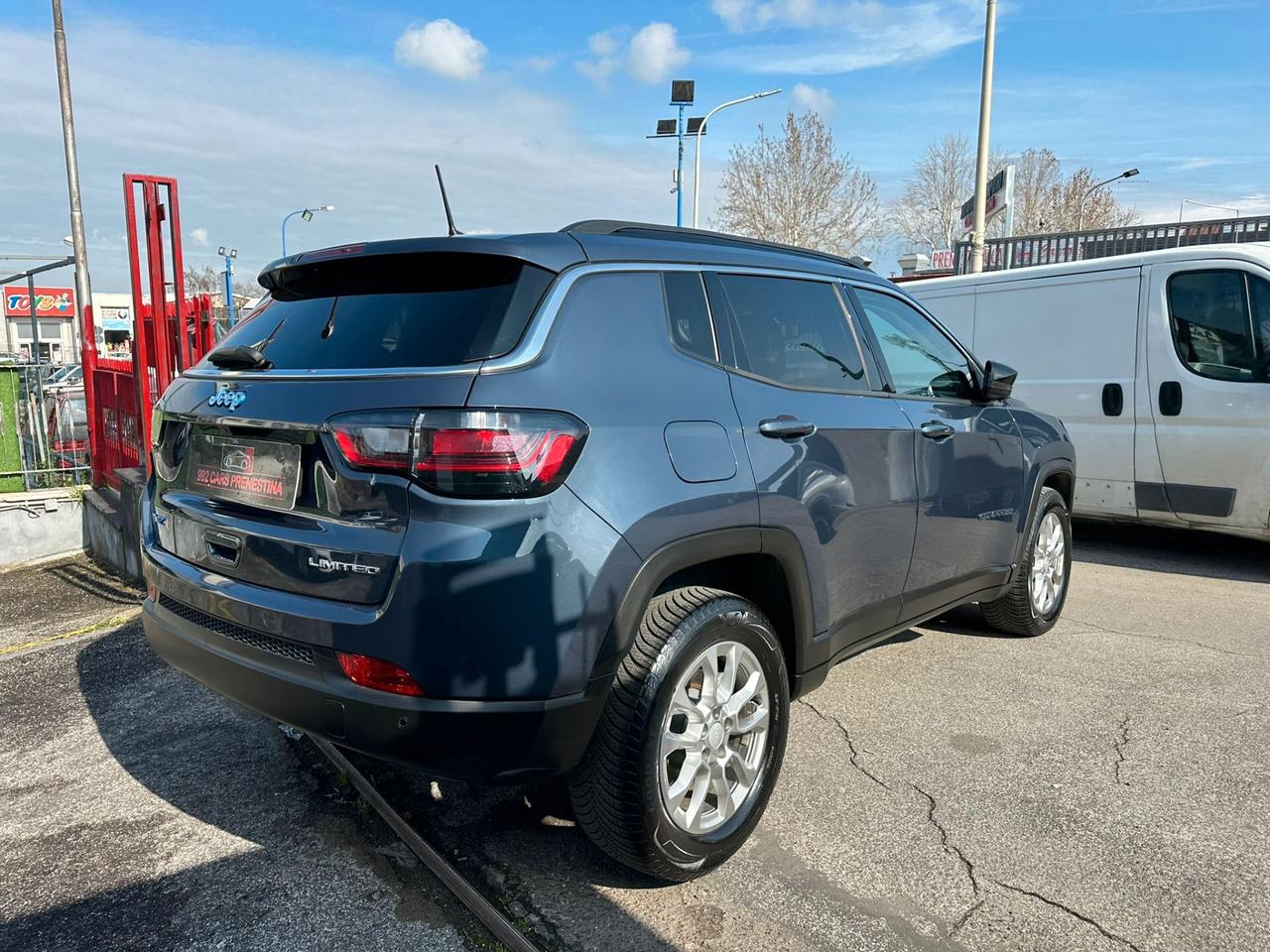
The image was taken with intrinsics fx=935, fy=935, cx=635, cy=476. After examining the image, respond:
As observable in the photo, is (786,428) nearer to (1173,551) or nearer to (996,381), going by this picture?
→ (996,381)

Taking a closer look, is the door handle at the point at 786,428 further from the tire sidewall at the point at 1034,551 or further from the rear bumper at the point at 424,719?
the tire sidewall at the point at 1034,551

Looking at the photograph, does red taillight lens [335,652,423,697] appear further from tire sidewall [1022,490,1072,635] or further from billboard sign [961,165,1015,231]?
billboard sign [961,165,1015,231]

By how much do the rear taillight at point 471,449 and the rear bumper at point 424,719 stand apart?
52 centimetres

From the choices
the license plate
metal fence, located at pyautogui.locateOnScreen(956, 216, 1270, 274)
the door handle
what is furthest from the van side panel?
metal fence, located at pyautogui.locateOnScreen(956, 216, 1270, 274)

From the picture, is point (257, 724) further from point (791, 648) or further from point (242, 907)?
point (791, 648)

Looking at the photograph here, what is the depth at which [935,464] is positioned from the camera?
3781 mm

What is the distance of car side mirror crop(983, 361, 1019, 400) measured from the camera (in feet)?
13.8

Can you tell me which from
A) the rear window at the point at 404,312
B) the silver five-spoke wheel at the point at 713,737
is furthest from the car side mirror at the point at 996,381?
the rear window at the point at 404,312

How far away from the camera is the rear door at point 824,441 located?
2.93m

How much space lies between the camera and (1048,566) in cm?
504

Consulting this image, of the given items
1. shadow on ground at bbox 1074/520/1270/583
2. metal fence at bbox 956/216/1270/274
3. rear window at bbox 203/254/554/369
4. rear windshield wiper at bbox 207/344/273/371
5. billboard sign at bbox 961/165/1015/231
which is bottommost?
shadow on ground at bbox 1074/520/1270/583

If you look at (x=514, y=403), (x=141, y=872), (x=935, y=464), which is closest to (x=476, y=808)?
(x=141, y=872)

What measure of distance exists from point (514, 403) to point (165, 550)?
1452 millimetres

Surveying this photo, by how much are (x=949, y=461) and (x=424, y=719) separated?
99.2 inches
